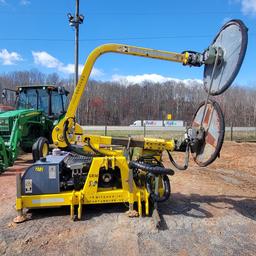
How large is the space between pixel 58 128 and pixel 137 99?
6994 centimetres

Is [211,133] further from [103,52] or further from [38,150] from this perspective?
[38,150]

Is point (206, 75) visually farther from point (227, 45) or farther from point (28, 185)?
point (28, 185)

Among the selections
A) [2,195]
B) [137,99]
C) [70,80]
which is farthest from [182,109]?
[2,195]

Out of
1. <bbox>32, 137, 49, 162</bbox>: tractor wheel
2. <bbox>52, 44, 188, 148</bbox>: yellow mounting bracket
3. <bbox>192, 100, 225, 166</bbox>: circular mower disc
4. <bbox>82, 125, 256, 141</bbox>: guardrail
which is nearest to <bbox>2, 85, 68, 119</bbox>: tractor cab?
<bbox>32, 137, 49, 162</bbox>: tractor wheel

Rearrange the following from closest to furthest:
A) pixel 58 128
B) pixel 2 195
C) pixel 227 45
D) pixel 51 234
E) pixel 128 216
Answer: pixel 51 234, pixel 227 45, pixel 128 216, pixel 58 128, pixel 2 195

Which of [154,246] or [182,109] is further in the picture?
[182,109]

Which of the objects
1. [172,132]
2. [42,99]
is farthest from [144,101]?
[42,99]

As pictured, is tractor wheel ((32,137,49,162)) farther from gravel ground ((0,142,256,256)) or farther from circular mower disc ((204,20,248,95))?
circular mower disc ((204,20,248,95))

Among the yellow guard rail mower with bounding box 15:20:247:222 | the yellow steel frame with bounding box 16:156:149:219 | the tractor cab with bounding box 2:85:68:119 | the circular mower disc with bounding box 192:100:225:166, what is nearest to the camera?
the circular mower disc with bounding box 192:100:225:166

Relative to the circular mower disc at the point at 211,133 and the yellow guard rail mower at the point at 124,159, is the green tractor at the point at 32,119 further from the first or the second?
the circular mower disc at the point at 211,133

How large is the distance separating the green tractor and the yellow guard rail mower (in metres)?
3.45

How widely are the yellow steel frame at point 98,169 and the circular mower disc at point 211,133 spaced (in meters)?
0.62

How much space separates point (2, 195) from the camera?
6227mm

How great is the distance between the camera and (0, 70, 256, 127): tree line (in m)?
65.0
